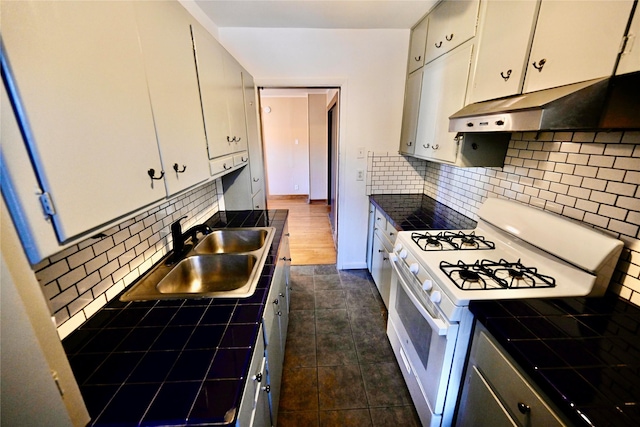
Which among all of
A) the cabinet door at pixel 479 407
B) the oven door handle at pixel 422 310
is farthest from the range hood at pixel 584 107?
the cabinet door at pixel 479 407

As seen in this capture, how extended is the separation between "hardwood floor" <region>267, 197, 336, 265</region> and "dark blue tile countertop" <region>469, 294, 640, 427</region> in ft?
8.04

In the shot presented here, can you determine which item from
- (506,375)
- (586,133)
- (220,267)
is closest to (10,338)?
(220,267)

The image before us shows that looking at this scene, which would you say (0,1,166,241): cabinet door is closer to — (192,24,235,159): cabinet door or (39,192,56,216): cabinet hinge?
(39,192,56,216): cabinet hinge

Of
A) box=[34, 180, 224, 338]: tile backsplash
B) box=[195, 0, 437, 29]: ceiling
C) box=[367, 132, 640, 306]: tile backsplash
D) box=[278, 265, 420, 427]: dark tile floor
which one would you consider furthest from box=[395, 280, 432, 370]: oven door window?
box=[195, 0, 437, 29]: ceiling

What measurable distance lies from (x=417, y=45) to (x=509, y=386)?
2.53 metres

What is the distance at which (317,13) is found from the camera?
6.77ft

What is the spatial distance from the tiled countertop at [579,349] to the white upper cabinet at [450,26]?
153 centimetres

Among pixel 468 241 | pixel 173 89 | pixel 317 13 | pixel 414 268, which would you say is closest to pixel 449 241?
pixel 468 241

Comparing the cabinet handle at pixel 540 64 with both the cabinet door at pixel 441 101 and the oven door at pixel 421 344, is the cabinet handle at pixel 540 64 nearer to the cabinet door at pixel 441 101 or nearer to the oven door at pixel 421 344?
the cabinet door at pixel 441 101

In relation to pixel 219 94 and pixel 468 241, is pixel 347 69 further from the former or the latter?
pixel 468 241

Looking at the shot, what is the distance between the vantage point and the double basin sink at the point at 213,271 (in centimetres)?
113

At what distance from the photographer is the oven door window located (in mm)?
1338

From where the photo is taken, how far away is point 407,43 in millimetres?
2451

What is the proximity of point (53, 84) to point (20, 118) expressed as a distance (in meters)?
0.12
